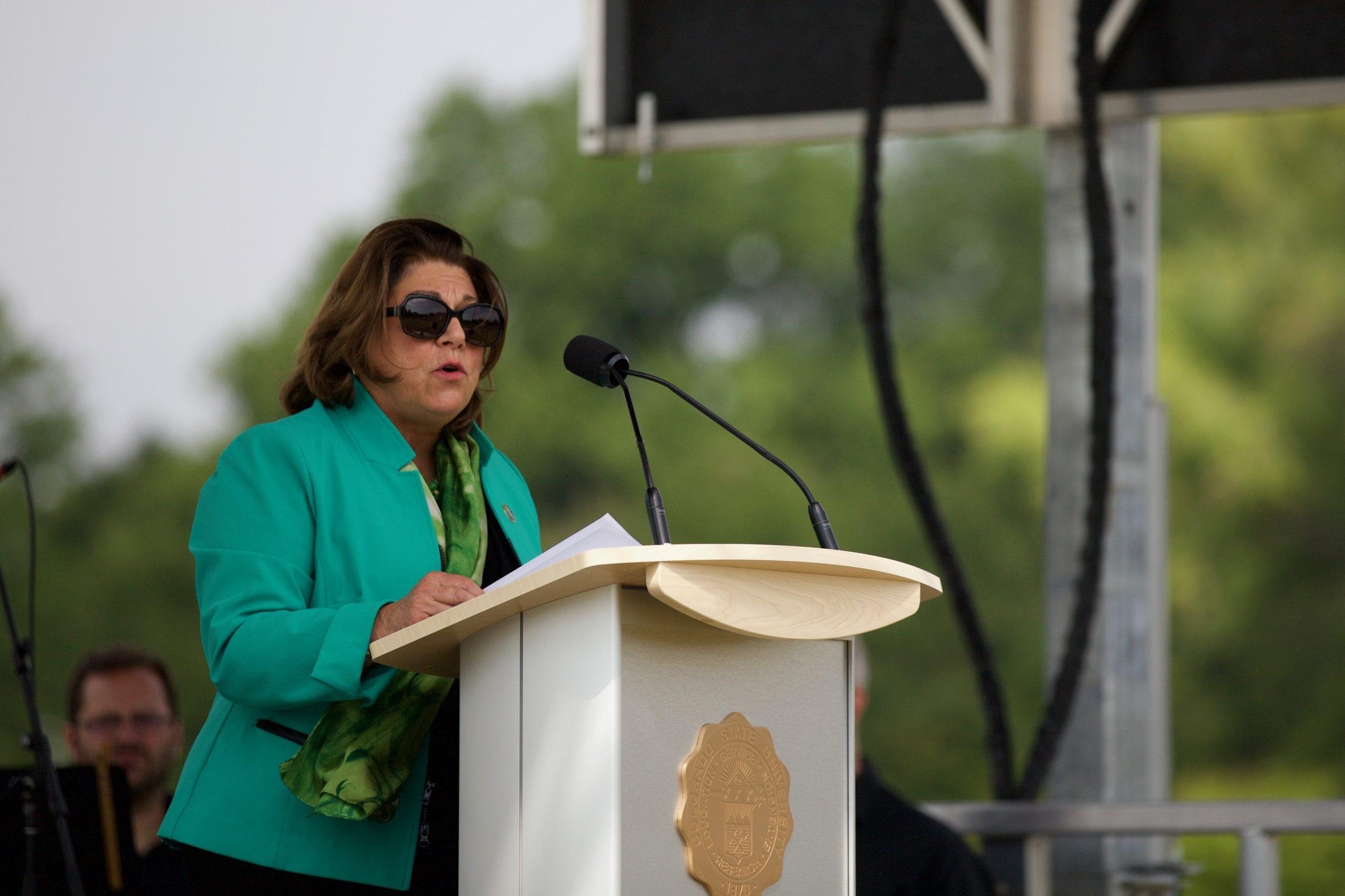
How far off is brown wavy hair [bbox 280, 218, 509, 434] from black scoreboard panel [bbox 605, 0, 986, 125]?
1975 millimetres

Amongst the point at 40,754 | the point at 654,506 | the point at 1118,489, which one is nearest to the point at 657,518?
the point at 654,506

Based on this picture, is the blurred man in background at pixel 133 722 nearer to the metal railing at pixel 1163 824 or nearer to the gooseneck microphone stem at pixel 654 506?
the metal railing at pixel 1163 824

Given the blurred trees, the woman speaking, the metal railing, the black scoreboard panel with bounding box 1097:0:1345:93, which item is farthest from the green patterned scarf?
the blurred trees

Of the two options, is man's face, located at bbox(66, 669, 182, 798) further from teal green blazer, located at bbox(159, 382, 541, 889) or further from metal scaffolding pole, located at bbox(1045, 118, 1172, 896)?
teal green blazer, located at bbox(159, 382, 541, 889)

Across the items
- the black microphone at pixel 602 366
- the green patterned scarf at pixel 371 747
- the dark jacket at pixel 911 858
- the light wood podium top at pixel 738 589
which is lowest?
the dark jacket at pixel 911 858

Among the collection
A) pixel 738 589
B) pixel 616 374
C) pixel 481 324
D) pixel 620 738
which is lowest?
pixel 620 738

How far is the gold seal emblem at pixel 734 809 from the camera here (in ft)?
5.35

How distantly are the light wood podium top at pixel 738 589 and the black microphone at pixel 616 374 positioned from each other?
0.17 m

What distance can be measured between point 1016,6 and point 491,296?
2108 mm

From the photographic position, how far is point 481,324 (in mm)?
2146

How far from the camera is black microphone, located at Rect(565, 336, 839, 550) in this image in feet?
6.17

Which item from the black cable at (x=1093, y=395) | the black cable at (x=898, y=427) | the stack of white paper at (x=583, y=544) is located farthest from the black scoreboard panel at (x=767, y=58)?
the stack of white paper at (x=583, y=544)

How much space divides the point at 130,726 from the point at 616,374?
9.18ft

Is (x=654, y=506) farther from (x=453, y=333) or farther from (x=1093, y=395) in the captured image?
(x=1093, y=395)
